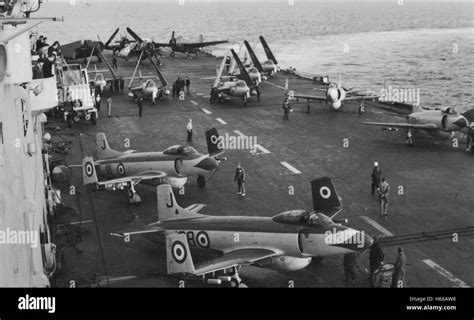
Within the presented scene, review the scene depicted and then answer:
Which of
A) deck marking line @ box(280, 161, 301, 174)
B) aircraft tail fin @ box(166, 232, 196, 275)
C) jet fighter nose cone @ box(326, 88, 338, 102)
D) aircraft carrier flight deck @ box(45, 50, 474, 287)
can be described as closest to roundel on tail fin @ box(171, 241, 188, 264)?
aircraft tail fin @ box(166, 232, 196, 275)

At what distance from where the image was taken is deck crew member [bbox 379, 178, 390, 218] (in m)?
25.3

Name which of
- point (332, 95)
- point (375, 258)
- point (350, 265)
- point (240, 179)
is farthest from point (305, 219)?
point (332, 95)

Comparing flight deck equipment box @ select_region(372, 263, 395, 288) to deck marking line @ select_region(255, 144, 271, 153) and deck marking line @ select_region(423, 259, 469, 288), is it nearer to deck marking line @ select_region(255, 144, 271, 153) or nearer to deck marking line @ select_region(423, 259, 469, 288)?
deck marking line @ select_region(423, 259, 469, 288)

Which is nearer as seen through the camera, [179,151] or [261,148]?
[179,151]

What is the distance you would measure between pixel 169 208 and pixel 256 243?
4.26 meters

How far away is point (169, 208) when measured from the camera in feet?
73.5

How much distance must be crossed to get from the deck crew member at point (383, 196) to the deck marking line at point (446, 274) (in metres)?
4.71

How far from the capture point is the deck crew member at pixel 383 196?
996 inches

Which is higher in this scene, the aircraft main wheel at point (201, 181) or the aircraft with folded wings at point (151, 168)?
the aircraft with folded wings at point (151, 168)

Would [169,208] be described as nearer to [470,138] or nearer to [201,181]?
[201,181]

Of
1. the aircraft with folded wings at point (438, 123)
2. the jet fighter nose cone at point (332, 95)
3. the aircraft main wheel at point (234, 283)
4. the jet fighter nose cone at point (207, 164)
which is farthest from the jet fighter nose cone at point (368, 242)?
the jet fighter nose cone at point (332, 95)

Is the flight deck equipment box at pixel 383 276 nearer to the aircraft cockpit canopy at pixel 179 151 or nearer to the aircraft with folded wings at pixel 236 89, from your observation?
the aircraft cockpit canopy at pixel 179 151

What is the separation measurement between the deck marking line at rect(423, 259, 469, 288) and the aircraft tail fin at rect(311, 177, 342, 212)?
3.91 metres
